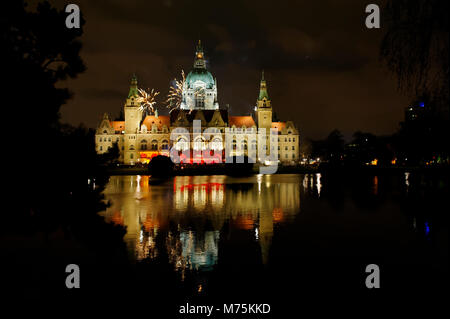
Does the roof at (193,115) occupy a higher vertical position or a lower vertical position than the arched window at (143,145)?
higher

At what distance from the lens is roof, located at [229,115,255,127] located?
118 meters

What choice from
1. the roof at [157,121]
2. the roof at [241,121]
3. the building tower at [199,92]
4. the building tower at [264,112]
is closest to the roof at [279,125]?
the building tower at [264,112]

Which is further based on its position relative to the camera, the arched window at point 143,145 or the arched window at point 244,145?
the arched window at point 244,145

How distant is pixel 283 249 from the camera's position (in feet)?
46.0

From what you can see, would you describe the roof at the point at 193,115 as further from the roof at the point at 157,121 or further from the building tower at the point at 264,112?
the building tower at the point at 264,112

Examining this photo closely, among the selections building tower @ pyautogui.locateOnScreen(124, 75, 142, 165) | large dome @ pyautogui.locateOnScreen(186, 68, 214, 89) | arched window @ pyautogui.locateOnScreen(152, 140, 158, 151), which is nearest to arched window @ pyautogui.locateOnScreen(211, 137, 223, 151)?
arched window @ pyautogui.locateOnScreen(152, 140, 158, 151)

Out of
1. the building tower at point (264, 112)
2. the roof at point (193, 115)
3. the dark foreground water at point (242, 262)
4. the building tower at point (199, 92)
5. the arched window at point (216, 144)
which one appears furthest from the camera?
the building tower at point (199, 92)

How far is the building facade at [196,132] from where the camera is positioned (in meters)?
111

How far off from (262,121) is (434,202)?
91811 mm

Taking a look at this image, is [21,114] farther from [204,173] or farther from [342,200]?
[204,173]

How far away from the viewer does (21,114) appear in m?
9.09

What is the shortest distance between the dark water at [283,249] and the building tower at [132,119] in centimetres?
8860

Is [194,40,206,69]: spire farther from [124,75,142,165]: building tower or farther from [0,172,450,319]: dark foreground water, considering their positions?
[0,172,450,319]: dark foreground water
